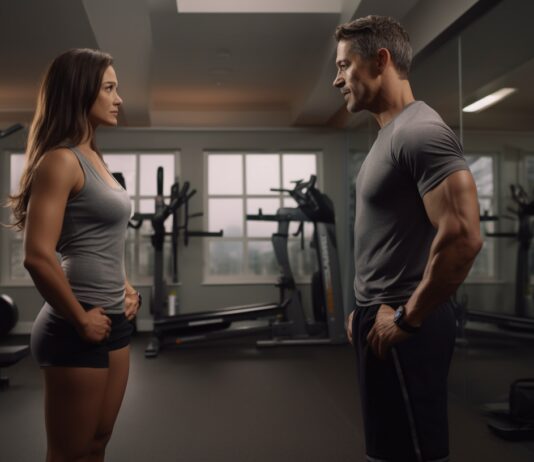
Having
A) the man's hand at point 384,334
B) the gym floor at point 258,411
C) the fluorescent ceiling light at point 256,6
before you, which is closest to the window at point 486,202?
the gym floor at point 258,411

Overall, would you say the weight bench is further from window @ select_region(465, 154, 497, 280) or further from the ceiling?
window @ select_region(465, 154, 497, 280)

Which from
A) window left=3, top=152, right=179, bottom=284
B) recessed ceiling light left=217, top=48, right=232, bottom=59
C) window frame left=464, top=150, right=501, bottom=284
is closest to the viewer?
window frame left=464, top=150, right=501, bottom=284

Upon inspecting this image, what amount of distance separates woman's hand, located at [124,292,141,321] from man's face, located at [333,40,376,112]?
69cm

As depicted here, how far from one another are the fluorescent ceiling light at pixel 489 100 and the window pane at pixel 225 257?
3.65m

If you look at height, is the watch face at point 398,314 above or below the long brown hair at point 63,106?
below

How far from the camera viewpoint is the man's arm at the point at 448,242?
87cm

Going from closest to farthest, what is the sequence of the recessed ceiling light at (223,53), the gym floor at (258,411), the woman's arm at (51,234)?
1. the woman's arm at (51,234)
2. the gym floor at (258,411)
3. the recessed ceiling light at (223,53)

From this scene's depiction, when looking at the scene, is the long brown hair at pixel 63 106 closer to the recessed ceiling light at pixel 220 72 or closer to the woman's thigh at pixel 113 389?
the woman's thigh at pixel 113 389

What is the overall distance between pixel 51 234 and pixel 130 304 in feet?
0.98

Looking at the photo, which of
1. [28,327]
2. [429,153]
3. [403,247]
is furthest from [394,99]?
[28,327]

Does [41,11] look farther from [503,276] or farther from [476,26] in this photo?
[503,276]

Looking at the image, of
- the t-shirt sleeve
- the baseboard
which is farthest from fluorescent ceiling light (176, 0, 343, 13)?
the baseboard

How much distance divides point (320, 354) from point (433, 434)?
3655mm

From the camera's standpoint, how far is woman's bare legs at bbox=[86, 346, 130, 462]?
1.13 m
